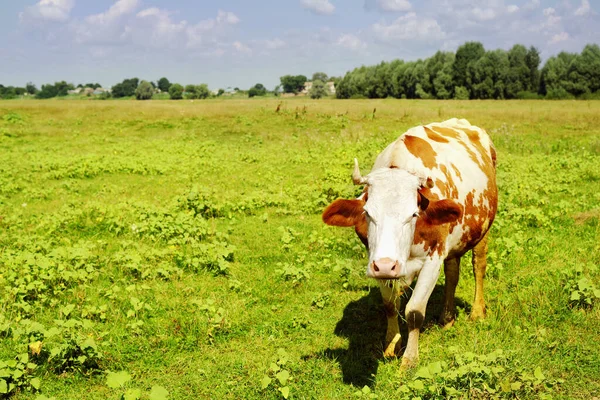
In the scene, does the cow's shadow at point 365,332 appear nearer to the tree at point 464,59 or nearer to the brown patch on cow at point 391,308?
the brown patch on cow at point 391,308

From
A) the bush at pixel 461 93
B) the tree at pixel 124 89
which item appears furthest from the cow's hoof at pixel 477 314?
the tree at pixel 124 89

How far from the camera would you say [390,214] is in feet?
15.1

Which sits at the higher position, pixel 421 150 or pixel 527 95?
pixel 527 95

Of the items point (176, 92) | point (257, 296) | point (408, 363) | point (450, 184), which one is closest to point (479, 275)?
point (450, 184)

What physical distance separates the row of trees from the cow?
7664cm

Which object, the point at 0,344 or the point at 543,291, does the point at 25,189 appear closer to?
the point at 0,344

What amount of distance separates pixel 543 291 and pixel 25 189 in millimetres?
13918

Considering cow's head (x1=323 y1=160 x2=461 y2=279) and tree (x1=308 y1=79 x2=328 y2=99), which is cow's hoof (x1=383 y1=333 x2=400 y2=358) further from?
tree (x1=308 y1=79 x2=328 y2=99)

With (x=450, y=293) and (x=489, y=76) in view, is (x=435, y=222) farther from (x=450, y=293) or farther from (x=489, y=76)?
(x=489, y=76)

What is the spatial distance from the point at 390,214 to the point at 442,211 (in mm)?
711

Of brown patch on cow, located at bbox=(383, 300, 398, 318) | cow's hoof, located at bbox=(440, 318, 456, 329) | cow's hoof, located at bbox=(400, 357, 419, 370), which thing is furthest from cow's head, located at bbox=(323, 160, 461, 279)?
cow's hoof, located at bbox=(440, 318, 456, 329)

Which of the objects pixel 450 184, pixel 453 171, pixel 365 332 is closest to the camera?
pixel 450 184

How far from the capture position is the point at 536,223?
10.6 metres

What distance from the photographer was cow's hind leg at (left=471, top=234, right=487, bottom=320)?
7039 millimetres
